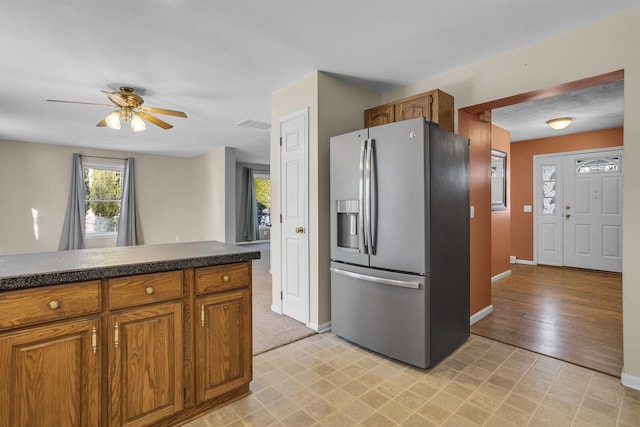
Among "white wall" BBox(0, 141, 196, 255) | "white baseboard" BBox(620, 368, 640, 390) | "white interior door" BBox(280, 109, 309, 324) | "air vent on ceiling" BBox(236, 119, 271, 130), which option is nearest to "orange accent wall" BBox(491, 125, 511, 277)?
"white baseboard" BBox(620, 368, 640, 390)

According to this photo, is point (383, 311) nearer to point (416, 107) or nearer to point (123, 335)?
point (123, 335)

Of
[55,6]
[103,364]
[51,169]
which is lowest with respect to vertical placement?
[103,364]

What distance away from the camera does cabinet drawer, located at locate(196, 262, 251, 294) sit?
175 centimetres

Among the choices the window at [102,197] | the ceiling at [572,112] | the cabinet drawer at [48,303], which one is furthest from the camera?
the window at [102,197]

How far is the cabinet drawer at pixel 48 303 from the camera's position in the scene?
4.08 ft

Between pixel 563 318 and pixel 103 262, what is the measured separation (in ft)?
13.3

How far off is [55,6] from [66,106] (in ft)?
8.15

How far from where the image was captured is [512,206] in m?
6.32

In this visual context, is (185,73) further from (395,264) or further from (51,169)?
(51,169)

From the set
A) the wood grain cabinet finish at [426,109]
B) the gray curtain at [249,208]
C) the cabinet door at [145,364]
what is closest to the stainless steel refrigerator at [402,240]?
the wood grain cabinet finish at [426,109]

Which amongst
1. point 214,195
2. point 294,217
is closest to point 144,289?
point 294,217

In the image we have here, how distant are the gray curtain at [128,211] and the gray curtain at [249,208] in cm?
281

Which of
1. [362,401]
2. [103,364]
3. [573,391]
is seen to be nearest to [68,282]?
[103,364]

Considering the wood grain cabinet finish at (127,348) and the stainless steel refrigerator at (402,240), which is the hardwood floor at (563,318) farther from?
the wood grain cabinet finish at (127,348)
